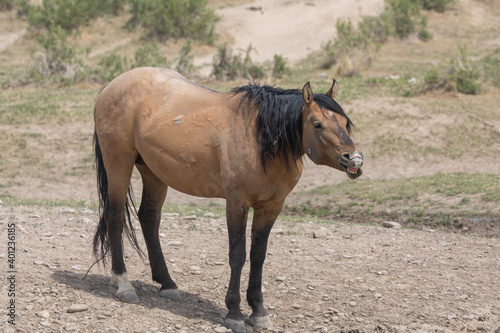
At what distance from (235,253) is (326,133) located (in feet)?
3.78

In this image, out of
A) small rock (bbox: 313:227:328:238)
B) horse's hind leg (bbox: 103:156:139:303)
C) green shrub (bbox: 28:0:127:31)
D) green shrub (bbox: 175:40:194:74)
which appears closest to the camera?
horse's hind leg (bbox: 103:156:139:303)

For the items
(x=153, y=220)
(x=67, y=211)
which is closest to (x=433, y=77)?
(x=67, y=211)

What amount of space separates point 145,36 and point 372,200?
18769 millimetres

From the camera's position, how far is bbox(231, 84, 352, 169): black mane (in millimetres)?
4570

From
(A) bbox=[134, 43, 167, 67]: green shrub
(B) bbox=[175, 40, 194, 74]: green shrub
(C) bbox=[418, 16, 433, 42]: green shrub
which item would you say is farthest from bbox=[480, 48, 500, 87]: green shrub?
(A) bbox=[134, 43, 167, 67]: green shrub

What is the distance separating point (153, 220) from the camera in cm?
550

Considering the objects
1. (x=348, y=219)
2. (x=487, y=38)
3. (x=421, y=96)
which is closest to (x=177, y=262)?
(x=348, y=219)

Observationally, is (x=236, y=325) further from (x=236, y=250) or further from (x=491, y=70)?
(x=491, y=70)

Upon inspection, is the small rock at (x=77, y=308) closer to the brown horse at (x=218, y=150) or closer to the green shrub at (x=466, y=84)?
the brown horse at (x=218, y=150)

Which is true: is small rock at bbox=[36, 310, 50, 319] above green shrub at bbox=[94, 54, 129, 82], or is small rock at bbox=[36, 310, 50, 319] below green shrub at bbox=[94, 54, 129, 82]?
above

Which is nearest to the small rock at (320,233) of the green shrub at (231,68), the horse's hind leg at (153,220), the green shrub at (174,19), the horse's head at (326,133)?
the horse's hind leg at (153,220)

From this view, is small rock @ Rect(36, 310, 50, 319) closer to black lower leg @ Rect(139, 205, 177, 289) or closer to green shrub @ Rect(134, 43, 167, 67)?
black lower leg @ Rect(139, 205, 177, 289)

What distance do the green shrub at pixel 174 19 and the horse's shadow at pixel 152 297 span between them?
2222cm

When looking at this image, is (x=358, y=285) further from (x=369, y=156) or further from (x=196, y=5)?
(x=196, y=5)
